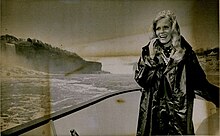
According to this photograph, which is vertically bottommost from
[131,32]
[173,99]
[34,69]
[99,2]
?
[173,99]

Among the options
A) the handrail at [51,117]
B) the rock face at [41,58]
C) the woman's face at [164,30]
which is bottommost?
the handrail at [51,117]

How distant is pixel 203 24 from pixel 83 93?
475 mm

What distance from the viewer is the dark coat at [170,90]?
1180mm

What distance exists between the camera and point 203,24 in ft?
3.94

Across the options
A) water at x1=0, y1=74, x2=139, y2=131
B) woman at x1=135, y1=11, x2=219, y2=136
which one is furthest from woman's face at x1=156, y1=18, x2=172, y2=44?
water at x1=0, y1=74, x2=139, y2=131

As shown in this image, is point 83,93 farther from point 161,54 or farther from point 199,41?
point 199,41

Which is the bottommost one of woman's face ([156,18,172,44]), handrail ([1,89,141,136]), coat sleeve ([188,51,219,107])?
handrail ([1,89,141,136])

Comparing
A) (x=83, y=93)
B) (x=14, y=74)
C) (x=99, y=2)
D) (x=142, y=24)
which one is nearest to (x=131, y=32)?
(x=142, y=24)

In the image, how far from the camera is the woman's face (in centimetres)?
120

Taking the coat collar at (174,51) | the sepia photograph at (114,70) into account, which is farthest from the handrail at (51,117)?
the coat collar at (174,51)

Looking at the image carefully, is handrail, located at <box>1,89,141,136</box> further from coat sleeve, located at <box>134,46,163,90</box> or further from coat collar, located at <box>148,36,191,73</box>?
coat collar, located at <box>148,36,191,73</box>

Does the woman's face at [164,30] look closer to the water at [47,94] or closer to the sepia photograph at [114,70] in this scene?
the sepia photograph at [114,70]

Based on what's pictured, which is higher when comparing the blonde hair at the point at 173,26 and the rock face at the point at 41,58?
the blonde hair at the point at 173,26

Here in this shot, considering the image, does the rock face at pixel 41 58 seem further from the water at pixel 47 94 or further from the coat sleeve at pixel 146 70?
the coat sleeve at pixel 146 70
